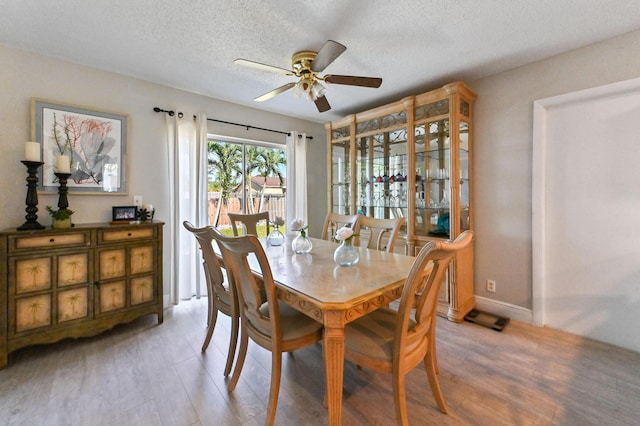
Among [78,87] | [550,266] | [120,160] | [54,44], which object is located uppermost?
[54,44]

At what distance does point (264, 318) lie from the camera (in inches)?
60.0

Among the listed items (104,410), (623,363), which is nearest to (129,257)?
(104,410)

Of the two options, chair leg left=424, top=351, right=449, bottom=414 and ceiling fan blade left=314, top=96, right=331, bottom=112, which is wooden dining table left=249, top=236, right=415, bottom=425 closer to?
chair leg left=424, top=351, right=449, bottom=414

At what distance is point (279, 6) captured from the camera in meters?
1.79

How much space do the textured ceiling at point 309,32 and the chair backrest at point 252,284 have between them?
1.58 metres

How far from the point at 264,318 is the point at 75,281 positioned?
188 centimetres

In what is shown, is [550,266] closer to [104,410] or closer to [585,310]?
[585,310]

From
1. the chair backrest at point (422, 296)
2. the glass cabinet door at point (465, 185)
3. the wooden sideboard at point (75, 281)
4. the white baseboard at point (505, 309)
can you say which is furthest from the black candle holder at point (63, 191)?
the white baseboard at point (505, 309)

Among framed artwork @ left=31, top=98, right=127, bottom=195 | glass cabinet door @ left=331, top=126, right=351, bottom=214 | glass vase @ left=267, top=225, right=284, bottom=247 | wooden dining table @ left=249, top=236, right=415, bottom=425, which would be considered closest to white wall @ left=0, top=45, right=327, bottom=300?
framed artwork @ left=31, top=98, right=127, bottom=195

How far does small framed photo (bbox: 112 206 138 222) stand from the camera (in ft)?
8.77

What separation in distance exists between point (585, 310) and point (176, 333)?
3676 millimetres

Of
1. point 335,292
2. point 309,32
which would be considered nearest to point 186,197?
point 309,32

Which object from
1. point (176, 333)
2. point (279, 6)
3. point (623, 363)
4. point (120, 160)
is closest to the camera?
point (279, 6)

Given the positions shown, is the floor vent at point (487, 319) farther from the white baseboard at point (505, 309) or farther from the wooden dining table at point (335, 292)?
the wooden dining table at point (335, 292)
